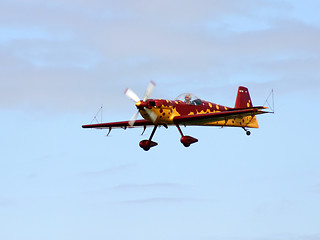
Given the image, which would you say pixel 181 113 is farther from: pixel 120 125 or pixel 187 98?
pixel 120 125

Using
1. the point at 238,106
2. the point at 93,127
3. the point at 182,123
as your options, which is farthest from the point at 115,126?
the point at 238,106

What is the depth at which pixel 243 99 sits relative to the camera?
56812 millimetres

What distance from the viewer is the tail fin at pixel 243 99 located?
56.6 m

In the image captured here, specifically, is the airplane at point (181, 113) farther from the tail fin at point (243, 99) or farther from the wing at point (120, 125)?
the tail fin at point (243, 99)

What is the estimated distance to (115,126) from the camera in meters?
53.5

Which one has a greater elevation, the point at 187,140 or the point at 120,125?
the point at 120,125

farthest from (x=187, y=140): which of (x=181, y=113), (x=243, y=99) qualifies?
(x=243, y=99)

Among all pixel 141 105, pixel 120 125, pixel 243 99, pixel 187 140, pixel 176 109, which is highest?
pixel 243 99

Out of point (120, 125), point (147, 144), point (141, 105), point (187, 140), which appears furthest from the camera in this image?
point (120, 125)

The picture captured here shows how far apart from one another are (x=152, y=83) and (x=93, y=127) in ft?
27.3

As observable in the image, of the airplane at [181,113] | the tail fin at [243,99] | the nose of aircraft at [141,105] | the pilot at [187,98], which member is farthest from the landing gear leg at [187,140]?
the tail fin at [243,99]

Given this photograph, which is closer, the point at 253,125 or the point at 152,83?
the point at 152,83

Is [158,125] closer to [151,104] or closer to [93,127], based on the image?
[151,104]

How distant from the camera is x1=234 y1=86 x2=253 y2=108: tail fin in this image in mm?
56594
